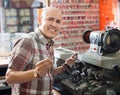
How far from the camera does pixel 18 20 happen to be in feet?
11.1

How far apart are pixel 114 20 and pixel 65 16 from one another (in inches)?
24.6

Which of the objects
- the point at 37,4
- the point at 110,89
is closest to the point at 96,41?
the point at 110,89

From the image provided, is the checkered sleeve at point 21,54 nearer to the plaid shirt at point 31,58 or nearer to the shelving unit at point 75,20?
the plaid shirt at point 31,58

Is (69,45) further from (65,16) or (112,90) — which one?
(112,90)

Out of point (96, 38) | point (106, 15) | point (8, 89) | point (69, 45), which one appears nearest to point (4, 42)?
point (8, 89)

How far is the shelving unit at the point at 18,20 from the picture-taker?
10.9ft

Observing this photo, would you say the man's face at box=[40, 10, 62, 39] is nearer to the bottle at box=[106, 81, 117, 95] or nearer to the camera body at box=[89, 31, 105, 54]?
the camera body at box=[89, 31, 105, 54]

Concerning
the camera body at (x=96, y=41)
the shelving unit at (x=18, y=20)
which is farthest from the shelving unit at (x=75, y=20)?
the camera body at (x=96, y=41)

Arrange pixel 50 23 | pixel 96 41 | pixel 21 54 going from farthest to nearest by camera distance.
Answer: pixel 96 41 → pixel 50 23 → pixel 21 54

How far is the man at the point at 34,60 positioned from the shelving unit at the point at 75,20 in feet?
3.78

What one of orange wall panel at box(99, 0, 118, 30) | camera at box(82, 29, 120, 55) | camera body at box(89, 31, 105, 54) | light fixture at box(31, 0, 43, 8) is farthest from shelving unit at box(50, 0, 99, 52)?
camera at box(82, 29, 120, 55)

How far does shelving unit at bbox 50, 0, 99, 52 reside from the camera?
2881 millimetres

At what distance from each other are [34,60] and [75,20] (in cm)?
151

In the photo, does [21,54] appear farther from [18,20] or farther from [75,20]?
[18,20]
